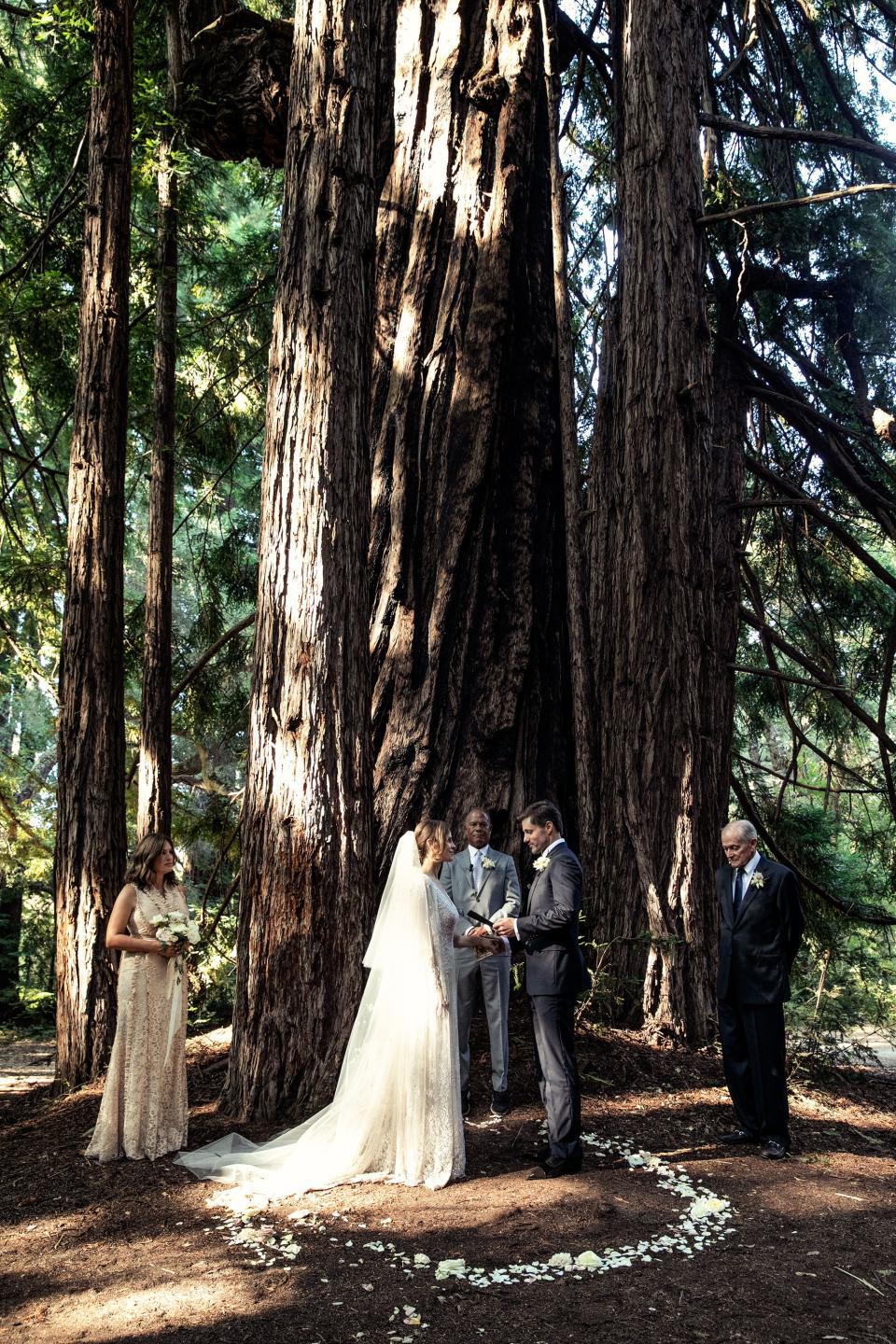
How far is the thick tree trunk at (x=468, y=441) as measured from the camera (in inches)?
322

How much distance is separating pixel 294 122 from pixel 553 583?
160 inches

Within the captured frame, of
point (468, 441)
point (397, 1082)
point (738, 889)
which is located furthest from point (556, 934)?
point (468, 441)

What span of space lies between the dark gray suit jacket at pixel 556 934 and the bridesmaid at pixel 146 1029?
→ 217 cm

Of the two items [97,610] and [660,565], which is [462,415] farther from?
[97,610]

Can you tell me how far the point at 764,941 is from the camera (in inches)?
246

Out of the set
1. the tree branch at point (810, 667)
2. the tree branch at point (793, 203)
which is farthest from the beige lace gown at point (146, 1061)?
the tree branch at point (793, 203)

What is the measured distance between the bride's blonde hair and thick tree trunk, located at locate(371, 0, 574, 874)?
1.85m

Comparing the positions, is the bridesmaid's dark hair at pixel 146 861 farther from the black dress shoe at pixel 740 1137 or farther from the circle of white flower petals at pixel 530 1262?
the black dress shoe at pixel 740 1137

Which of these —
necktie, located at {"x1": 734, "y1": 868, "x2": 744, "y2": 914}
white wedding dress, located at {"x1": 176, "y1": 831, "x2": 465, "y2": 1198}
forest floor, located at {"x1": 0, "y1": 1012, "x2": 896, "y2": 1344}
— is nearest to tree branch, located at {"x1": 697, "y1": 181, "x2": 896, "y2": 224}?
necktie, located at {"x1": 734, "y1": 868, "x2": 744, "y2": 914}

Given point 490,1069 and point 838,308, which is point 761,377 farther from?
point 490,1069

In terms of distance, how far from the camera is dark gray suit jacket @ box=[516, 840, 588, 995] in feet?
18.2

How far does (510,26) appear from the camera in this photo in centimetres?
934

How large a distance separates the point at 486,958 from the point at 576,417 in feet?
16.4

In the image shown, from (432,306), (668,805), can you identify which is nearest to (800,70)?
(432,306)
